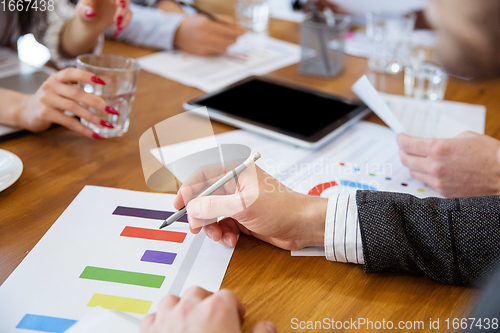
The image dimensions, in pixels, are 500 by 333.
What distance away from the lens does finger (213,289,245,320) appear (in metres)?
0.49

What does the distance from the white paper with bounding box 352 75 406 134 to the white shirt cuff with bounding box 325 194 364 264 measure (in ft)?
1.13

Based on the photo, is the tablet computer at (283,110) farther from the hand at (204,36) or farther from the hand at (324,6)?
the hand at (324,6)

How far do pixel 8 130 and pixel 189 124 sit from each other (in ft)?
1.45

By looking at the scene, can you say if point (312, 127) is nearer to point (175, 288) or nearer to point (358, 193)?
point (358, 193)

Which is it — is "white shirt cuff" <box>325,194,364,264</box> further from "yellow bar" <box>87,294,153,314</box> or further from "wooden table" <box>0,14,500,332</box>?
"yellow bar" <box>87,294,153,314</box>

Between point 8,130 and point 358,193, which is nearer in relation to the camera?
point 358,193

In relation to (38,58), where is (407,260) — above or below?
below

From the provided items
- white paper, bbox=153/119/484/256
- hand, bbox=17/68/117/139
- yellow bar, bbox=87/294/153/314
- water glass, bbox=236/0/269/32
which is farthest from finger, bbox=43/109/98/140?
water glass, bbox=236/0/269/32

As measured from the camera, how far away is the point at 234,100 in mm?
1037

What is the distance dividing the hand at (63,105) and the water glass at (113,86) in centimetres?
1

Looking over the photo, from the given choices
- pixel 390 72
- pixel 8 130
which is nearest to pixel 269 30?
pixel 390 72

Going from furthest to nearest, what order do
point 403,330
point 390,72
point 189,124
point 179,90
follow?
1. point 390,72
2. point 179,90
3. point 189,124
4. point 403,330

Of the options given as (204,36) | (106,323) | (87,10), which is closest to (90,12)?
(87,10)

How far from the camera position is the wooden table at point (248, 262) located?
21.3 inches
